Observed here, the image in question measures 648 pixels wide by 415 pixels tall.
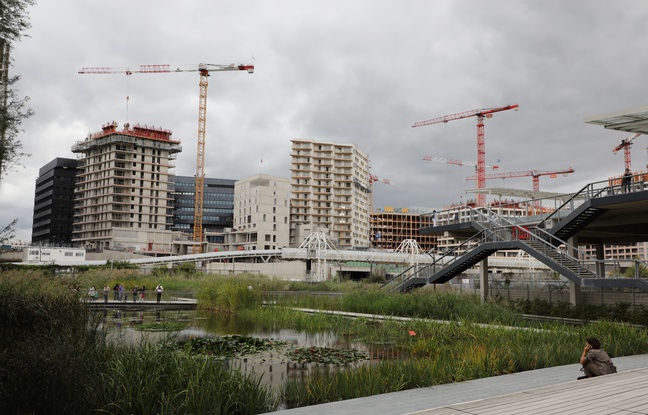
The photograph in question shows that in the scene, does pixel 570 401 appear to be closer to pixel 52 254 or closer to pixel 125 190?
pixel 52 254

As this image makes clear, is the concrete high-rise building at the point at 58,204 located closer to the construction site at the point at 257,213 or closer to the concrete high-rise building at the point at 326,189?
the construction site at the point at 257,213

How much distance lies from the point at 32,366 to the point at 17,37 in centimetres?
686

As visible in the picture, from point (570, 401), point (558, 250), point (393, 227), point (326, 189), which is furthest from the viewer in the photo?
point (393, 227)

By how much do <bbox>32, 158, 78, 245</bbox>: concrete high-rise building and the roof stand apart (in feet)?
405

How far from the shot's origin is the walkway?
20.7ft

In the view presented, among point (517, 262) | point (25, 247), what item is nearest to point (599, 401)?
point (517, 262)

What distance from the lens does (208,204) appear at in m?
150

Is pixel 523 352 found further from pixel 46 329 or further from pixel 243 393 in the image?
pixel 46 329

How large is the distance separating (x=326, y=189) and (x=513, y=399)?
118 meters

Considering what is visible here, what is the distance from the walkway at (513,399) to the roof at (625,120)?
15.3 metres

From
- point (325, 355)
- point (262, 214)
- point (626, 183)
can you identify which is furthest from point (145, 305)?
point (262, 214)

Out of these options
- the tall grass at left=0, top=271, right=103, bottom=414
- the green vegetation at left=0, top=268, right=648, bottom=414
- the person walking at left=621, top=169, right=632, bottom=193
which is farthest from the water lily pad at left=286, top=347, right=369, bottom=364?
the person walking at left=621, top=169, right=632, bottom=193

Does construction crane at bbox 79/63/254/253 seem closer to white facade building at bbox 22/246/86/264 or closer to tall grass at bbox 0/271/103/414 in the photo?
white facade building at bbox 22/246/86/264

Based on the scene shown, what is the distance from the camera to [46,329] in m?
9.88
